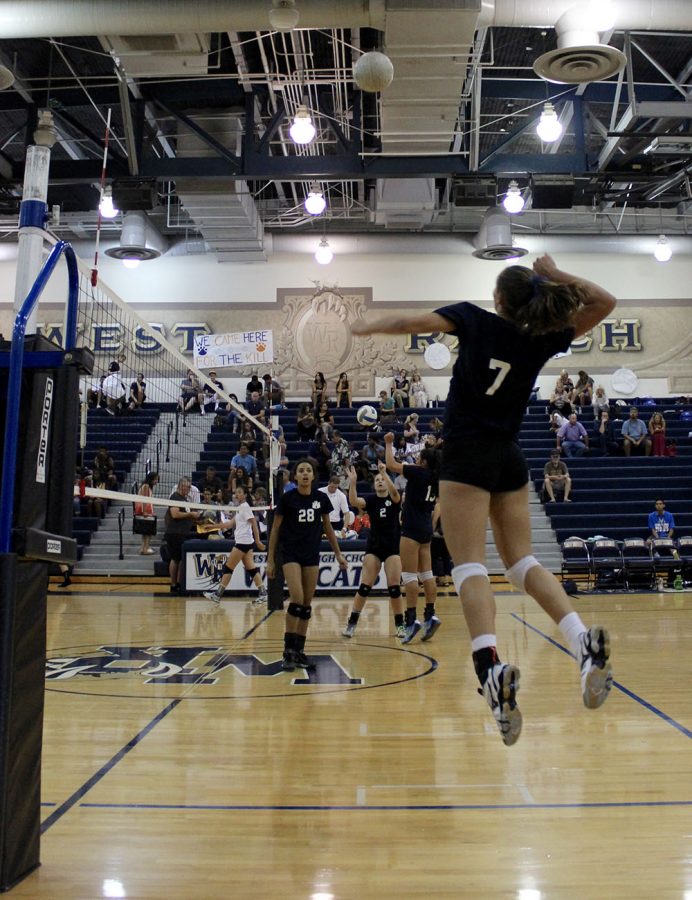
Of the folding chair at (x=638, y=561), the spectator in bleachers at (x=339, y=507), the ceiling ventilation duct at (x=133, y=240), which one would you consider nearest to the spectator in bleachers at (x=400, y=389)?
the ceiling ventilation duct at (x=133, y=240)

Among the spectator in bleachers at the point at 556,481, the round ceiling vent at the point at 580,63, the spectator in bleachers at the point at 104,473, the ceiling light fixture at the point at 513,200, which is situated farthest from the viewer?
the spectator in bleachers at the point at 556,481

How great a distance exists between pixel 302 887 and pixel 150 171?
49.7ft

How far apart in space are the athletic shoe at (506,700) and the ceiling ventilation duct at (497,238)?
2003cm

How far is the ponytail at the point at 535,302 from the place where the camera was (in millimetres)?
3354

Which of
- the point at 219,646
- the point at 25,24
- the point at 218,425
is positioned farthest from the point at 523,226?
the point at 219,646

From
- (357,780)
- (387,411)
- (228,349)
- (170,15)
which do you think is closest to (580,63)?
(170,15)

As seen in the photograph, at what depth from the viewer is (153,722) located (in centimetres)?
555

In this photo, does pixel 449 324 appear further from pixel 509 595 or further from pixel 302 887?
pixel 509 595

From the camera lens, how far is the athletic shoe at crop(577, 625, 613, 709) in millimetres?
3145

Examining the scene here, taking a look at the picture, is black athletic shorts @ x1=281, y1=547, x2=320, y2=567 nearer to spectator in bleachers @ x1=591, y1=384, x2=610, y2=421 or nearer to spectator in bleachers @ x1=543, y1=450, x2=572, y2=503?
spectator in bleachers @ x1=543, y1=450, x2=572, y2=503

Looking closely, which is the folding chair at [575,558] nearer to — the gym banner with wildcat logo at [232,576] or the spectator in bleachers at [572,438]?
the gym banner with wildcat logo at [232,576]

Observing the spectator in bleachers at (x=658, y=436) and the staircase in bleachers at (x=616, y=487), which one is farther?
the spectator in bleachers at (x=658, y=436)

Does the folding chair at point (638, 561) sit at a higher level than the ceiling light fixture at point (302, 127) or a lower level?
lower

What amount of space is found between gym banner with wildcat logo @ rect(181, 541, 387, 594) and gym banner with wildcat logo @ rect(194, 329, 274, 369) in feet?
25.3
